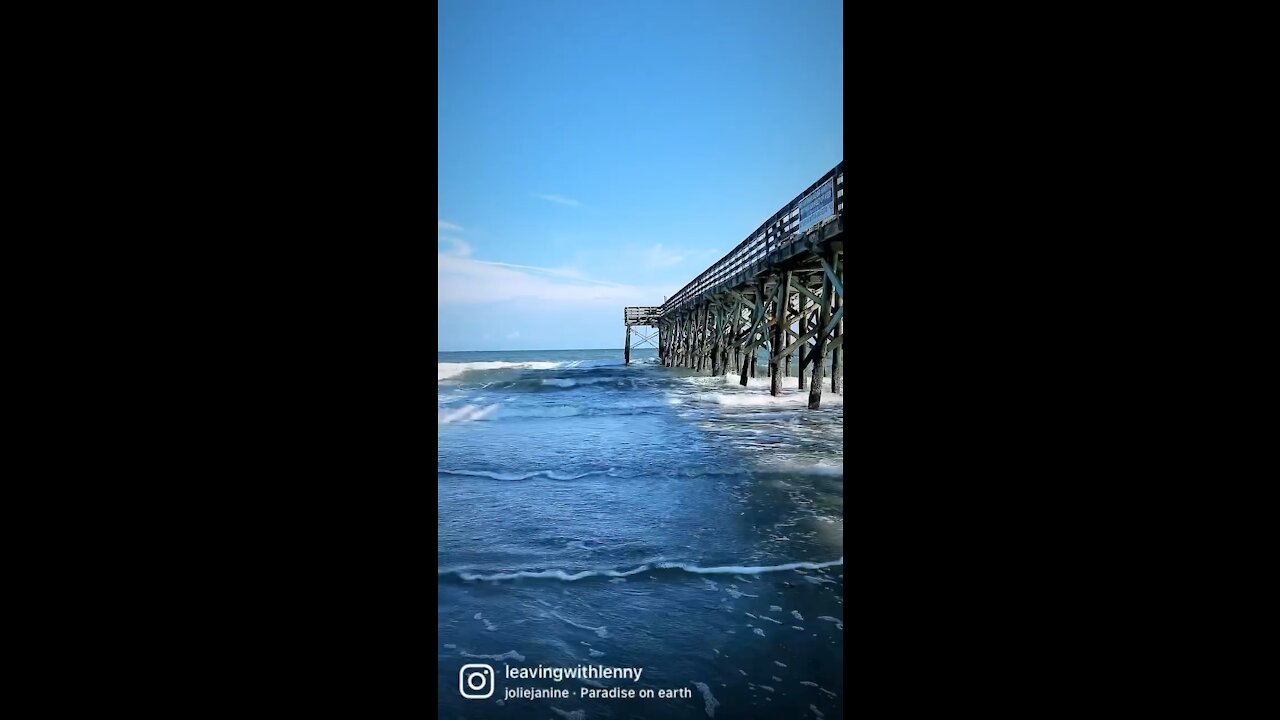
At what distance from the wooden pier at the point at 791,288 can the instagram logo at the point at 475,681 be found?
103 inches

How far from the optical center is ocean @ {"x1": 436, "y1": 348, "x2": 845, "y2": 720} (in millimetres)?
2025

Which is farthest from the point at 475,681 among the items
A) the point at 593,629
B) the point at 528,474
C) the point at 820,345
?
the point at 820,345

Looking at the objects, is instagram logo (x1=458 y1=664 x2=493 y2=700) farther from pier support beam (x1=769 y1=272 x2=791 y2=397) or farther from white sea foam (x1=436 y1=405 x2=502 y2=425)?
pier support beam (x1=769 y1=272 x2=791 y2=397)

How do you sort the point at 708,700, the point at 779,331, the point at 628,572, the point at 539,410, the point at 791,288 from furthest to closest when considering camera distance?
1. the point at 791,288
2. the point at 779,331
3. the point at 539,410
4. the point at 628,572
5. the point at 708,700

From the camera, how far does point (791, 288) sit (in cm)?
1343

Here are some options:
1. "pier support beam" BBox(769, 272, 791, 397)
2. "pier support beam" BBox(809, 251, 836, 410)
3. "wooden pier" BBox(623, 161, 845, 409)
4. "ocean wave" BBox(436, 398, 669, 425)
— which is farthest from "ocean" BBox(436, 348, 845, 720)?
"pier support beam" BBox(769, 272, 791, 397)

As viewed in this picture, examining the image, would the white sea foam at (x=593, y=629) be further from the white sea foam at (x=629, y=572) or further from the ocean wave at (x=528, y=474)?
the ocean wave at (x=528, y=474)

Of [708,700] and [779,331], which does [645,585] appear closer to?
[708,700]

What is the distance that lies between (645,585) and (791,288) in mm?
11791

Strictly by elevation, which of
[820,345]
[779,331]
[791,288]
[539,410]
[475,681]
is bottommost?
[475,681]

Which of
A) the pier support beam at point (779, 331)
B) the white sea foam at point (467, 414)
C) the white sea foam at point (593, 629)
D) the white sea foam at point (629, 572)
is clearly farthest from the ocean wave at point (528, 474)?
the pier support beam at point (779, 331)
